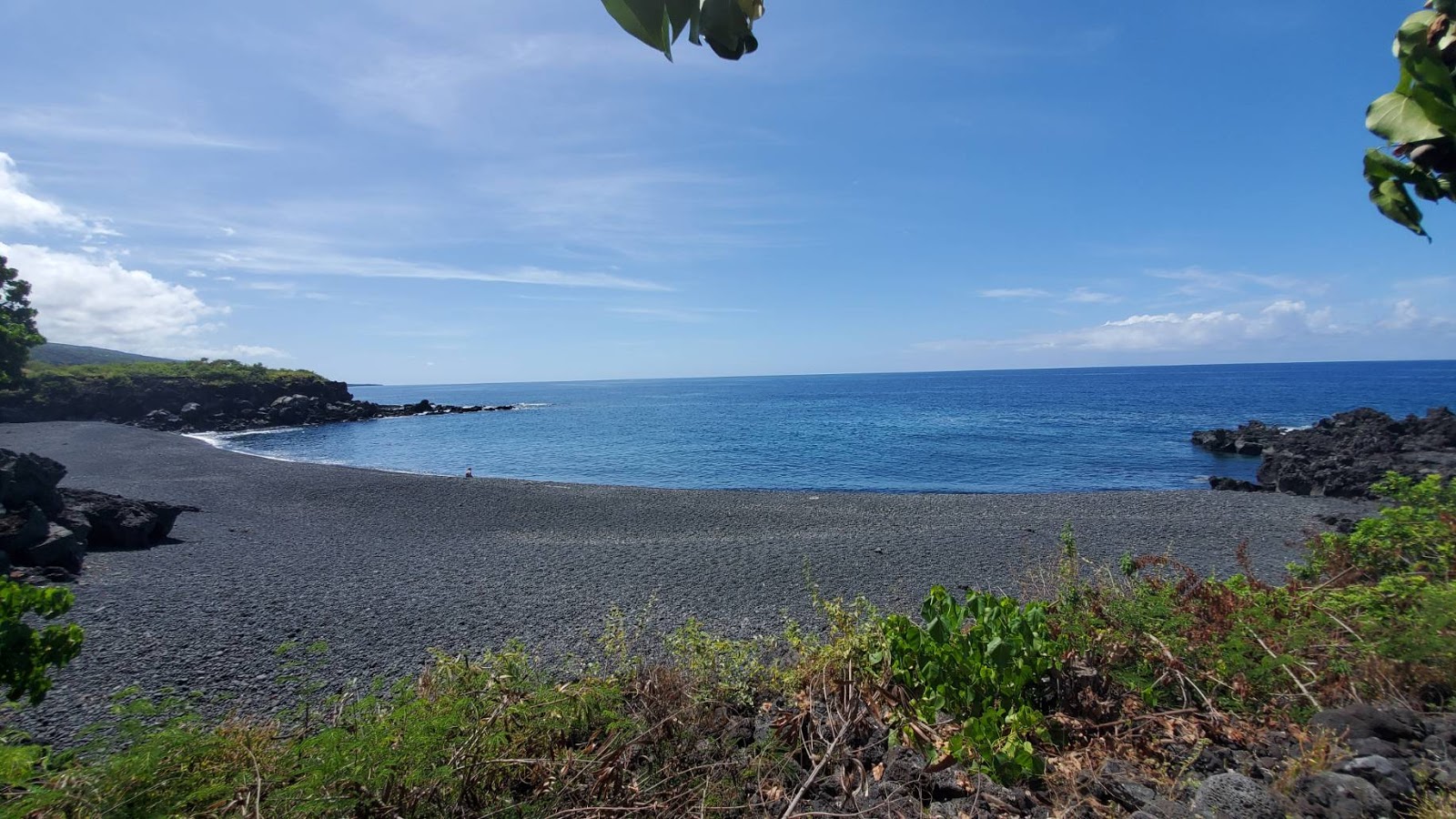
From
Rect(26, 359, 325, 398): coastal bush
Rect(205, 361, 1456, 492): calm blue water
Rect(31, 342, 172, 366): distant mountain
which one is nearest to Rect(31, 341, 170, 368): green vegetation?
Rect(31, 342, 172, 366): distant mountain

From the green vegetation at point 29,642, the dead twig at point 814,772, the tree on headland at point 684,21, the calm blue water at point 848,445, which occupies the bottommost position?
the calm blue water at point 848,445

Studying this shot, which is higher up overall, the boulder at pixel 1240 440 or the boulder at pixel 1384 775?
the boulder at pixel 1384 775

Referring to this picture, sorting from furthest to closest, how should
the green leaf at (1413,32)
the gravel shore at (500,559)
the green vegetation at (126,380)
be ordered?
1. the green vegetation at (126,380)
2. the gravel shore at (500,559)
3. the green leaf at (1413,32)

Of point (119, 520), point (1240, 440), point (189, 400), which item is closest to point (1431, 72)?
point (119, 520)

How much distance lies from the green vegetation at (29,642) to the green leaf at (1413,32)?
3.50 meters

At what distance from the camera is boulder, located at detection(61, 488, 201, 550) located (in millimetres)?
10750

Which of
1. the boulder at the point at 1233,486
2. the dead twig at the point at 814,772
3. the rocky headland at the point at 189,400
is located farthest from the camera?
the rocky headland at the point at 189,400

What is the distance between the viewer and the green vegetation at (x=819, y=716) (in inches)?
88.0

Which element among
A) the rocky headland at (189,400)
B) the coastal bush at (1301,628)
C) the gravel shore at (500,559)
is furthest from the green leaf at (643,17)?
the rocky headland at (189,400)

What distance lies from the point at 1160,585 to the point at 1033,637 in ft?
7.04

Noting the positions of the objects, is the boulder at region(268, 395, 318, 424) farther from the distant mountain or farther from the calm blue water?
the distant mountain

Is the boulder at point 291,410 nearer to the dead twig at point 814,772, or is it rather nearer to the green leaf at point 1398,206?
the dead twig at point 814,772

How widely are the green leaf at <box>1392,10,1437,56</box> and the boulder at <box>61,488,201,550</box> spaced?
14888 millimetres

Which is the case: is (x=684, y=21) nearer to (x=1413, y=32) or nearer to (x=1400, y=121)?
(x=1400, y=121)
